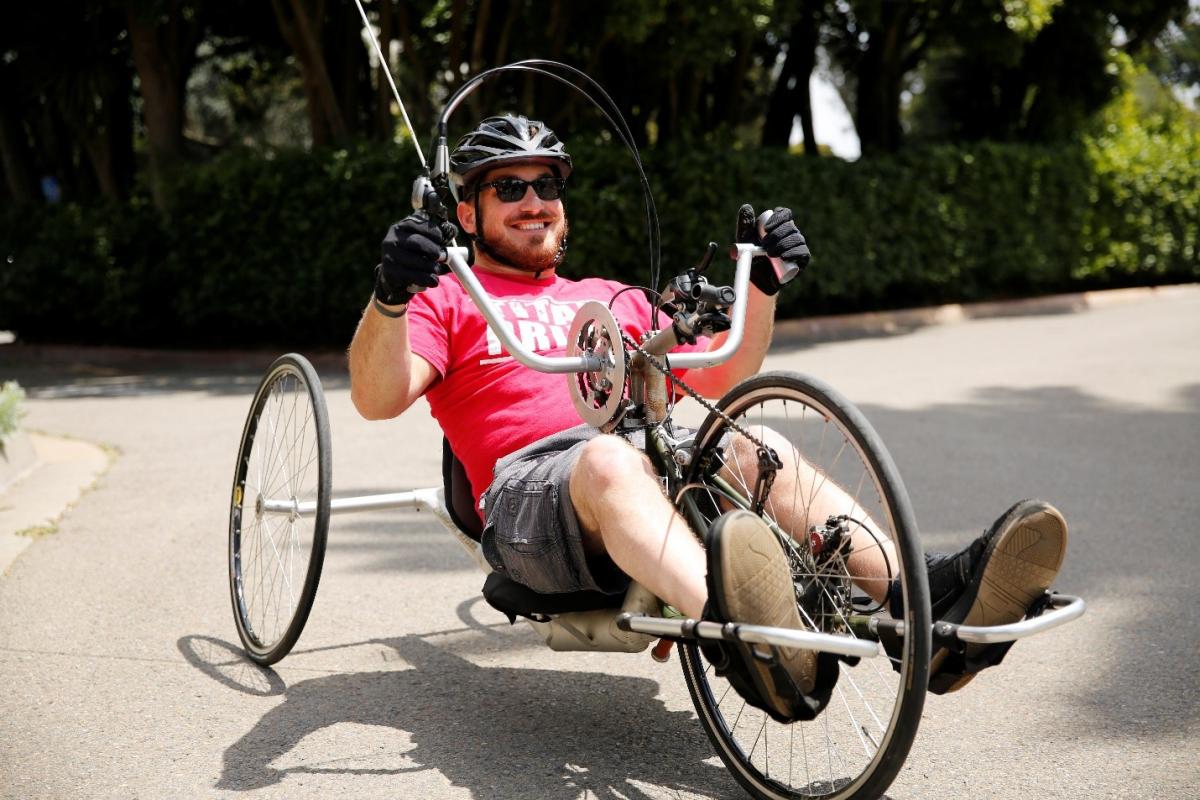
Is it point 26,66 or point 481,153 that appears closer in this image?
point 481,153

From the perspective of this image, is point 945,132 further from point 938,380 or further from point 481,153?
point 481,153

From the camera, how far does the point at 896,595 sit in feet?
9.11

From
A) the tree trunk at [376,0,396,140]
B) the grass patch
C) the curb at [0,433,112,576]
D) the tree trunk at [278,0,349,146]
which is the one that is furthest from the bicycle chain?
the tree trunk at [278,0,349,146]

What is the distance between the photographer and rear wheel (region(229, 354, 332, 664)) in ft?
13.1

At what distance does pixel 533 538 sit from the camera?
3043 mm

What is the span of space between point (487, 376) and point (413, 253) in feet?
2.30

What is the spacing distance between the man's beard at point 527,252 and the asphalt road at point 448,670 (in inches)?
46.4

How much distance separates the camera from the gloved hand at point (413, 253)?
2.93m

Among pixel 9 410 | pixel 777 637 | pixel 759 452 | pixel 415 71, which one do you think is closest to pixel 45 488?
pixel 9 410

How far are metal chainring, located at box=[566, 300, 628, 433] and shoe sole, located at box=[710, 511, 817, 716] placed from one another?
0.57m

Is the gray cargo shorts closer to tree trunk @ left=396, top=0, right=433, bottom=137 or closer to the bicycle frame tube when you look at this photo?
the bicycle frame tube

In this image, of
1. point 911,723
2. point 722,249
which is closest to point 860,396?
point 722,249

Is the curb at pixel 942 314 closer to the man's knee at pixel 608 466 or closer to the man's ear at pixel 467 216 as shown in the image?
the man's ear at pixel 467 216

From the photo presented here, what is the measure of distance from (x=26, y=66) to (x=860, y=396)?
11372 mm
